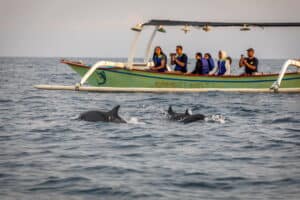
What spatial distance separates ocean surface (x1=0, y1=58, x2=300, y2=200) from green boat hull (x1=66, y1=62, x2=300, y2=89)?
181 inches

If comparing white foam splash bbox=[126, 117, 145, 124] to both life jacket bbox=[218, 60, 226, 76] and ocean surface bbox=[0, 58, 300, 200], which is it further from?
life jacket bbox=[218, 60, 226, 76]

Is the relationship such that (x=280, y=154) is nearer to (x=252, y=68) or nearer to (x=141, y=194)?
(x=141, y=194)

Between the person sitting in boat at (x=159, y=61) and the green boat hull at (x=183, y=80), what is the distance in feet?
1.43

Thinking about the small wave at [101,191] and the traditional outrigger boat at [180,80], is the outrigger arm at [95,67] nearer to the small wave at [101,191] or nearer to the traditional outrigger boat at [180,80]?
the traditional outrigger boat at [180,80]

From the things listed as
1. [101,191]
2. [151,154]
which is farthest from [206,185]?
[151,154]

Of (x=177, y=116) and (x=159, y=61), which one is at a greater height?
(x=159, y=61)

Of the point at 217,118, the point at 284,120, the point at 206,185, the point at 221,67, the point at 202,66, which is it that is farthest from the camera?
the point at 221,67

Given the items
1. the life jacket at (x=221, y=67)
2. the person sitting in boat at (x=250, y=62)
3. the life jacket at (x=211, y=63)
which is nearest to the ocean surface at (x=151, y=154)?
the person sitting in boat at (x=250, y=62)

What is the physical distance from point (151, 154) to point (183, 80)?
528 inches

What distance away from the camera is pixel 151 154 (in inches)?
489

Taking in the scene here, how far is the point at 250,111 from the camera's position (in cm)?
1991

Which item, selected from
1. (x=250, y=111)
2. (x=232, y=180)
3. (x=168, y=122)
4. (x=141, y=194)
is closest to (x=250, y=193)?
(x=232, y=180)

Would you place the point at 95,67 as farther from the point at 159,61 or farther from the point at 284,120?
the point at 284,120

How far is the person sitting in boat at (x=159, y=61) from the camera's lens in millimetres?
25562
